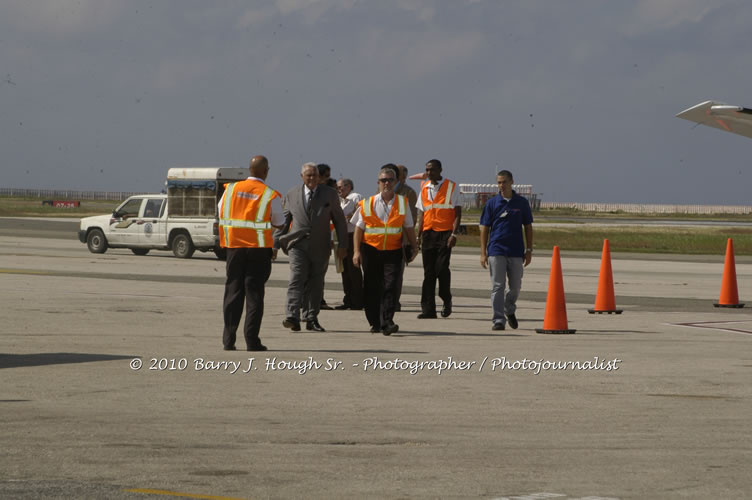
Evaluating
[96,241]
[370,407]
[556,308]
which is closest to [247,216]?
[370,407]

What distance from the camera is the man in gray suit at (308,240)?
45.3 ft

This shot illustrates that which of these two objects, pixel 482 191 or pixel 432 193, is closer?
pixel 432 193

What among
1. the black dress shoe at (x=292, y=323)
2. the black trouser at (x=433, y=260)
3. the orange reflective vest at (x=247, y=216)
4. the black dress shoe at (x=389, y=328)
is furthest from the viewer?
the black trouser at (x=433, y=260)

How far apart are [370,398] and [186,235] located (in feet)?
77.7

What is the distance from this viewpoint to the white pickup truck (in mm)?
32312

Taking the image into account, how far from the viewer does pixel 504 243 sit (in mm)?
14555

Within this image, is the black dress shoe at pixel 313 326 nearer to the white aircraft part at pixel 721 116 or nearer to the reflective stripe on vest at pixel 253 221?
the reflective stripe on vest at pixel 253 221

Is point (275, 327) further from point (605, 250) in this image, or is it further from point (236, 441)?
point (236, 441)

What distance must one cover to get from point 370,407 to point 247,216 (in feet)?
13.0

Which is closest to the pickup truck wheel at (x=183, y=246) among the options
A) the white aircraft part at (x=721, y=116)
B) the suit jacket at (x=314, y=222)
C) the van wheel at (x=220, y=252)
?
the van wheel at (x=220, y=252)

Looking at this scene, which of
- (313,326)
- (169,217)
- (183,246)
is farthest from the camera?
(169,217)

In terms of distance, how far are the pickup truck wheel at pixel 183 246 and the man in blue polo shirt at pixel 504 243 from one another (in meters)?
18.2

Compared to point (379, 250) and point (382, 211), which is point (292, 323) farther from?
point (382, 211)

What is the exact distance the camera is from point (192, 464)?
6.49 m
